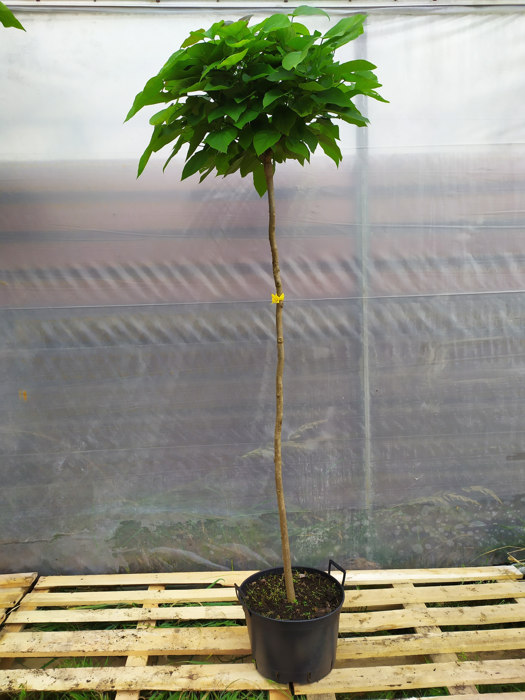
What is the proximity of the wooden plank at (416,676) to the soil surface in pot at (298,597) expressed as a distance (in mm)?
218

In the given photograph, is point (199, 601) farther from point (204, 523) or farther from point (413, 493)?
point (413, 493)

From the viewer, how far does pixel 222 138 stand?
1145 millimetres

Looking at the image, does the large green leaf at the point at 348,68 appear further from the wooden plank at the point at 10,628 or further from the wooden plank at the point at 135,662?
the wooden plank at the point at 10,628

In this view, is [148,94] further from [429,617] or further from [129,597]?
[429,617]

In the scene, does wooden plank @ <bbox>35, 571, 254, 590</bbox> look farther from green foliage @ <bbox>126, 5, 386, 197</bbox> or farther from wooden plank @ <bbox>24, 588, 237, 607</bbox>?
green foliage @ <bbox>126, 5, 386, 197</bbox>

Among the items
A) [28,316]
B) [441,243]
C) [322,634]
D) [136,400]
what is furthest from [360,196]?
[322,634]

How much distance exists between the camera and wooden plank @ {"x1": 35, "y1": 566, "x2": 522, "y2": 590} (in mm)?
1918

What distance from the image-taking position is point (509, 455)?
6.84 feet

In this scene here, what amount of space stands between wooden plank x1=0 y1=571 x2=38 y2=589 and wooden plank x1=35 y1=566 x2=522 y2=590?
0.04 m

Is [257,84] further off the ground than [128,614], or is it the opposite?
[257,84]

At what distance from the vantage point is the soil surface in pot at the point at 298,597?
1.40 metres

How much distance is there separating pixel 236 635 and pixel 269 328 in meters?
1.14

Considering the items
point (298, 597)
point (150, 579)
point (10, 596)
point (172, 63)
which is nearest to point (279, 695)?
point (298, 597)

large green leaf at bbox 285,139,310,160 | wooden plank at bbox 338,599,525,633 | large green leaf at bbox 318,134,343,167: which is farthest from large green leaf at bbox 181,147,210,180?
wooden plank at bbox 338,599,525,633
